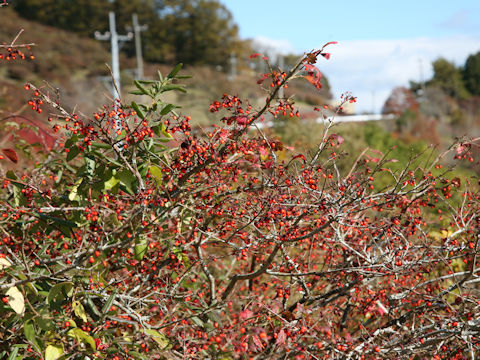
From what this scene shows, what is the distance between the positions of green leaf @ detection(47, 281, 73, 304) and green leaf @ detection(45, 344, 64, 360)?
0.75ft

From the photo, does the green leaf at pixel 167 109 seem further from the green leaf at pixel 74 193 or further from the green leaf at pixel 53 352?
the green leaf at pixel 53 352

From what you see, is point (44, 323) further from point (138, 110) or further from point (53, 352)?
point (138, 110)

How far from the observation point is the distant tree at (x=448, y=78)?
189ft

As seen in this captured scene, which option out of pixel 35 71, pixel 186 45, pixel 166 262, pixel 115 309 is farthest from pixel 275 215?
pixel 186 45

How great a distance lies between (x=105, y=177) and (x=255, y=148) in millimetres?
952

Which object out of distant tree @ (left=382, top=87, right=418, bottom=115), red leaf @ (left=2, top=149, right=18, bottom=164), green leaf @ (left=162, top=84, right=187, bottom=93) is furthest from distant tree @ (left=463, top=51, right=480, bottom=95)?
red leaf @ (left=2, top=149, right=18, bottom=164)

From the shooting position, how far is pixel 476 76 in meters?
58.2

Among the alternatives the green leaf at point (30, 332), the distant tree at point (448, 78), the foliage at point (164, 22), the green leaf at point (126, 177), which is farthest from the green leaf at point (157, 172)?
the distant tree at point (448, 78)

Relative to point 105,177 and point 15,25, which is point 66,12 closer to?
point 15,25

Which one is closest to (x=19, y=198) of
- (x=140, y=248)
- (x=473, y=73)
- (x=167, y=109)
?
(x=140, y=248)

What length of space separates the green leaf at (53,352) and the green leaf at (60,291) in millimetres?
228

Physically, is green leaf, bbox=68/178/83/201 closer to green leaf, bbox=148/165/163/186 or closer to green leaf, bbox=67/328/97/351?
green leaf, bbox=148/165/163/186

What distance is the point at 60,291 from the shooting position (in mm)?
2660

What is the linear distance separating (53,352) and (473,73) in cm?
6358
